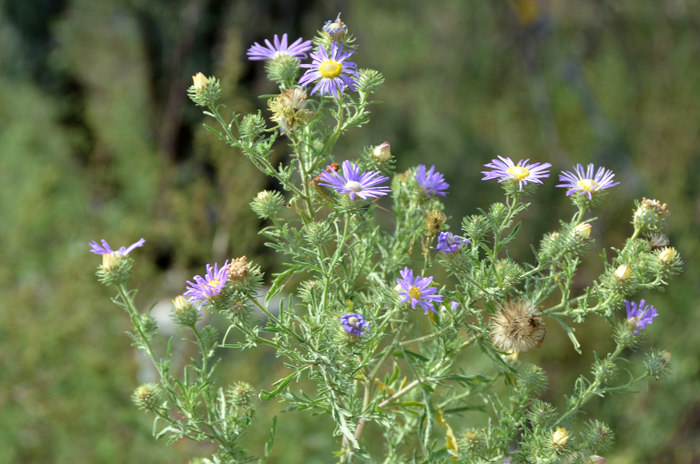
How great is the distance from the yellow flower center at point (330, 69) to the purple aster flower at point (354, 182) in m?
0.14

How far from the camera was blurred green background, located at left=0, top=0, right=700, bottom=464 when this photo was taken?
2619mm

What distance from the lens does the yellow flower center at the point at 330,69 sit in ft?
2.78

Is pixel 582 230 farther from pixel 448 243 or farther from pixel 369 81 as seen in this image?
pixel 369 81

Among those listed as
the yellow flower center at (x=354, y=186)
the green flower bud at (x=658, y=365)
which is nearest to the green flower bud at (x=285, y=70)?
the yellow flower center at (x=354, y=186)

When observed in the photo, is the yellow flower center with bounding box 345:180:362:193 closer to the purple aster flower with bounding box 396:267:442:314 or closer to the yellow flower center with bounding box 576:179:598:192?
the purple aster flower with bounding box 396:267:442:314

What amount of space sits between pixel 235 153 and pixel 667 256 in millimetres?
2344

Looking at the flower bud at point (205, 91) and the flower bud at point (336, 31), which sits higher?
the flower bud at point (336, 31)

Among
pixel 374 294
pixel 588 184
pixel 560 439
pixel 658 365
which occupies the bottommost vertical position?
pixel 560 439

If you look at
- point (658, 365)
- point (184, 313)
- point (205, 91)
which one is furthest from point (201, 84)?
point (658, 365)

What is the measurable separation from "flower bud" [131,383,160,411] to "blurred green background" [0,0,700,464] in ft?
4.95

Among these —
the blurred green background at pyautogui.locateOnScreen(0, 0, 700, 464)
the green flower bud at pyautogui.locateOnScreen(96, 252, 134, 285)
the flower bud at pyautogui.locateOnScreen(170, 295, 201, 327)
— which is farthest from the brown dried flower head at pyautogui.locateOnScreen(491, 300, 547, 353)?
the blurred green background at pyautogui.locateOnScreen(0, 0, 700, 464)

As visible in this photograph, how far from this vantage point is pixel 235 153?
2852 mm

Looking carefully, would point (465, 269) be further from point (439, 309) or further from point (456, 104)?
point (456, 104)

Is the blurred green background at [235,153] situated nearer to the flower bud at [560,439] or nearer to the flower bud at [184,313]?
the flower bud at [184,313]
